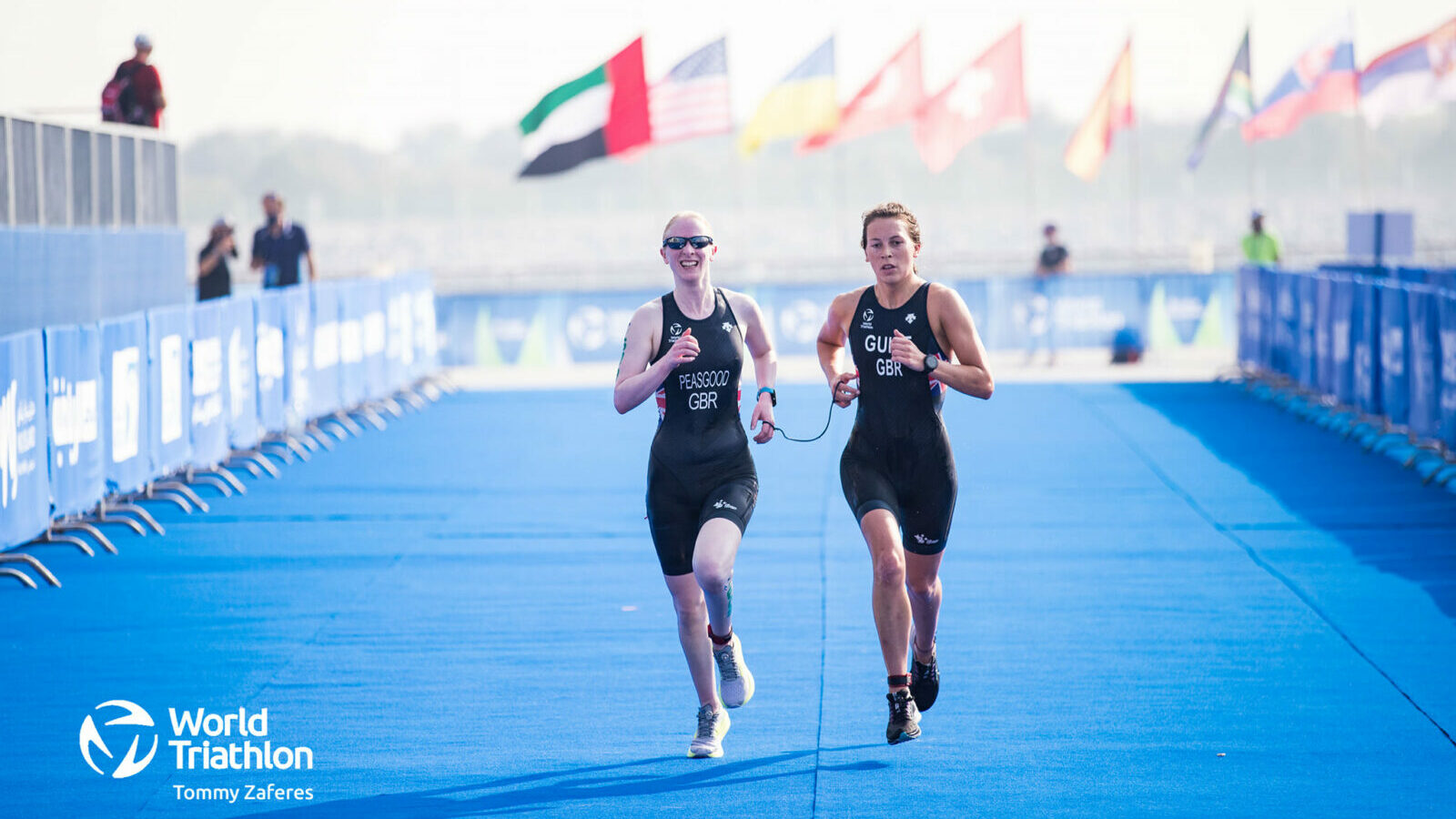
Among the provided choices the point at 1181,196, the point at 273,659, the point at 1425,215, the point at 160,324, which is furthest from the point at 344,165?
the point at 273,659

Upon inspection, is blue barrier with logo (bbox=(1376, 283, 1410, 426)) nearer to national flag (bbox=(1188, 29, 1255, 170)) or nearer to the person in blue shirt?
the person in blue shirt

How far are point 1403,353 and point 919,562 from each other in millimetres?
10116

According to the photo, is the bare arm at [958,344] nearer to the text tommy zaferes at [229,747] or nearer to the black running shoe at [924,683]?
the black running shoe at [924,683]

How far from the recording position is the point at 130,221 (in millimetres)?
18625

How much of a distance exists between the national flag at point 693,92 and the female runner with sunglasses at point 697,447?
19.2m

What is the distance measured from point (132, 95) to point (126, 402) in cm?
759

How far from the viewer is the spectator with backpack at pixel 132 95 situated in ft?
62.2

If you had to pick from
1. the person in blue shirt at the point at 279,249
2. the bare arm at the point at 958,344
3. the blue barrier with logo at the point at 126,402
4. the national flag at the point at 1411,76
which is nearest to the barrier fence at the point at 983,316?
the national flag at the point at 1411,76

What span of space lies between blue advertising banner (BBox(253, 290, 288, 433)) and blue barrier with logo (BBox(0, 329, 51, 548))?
5089 mm

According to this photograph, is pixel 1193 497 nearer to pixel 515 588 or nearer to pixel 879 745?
pixel 515 588

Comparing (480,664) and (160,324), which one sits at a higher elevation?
(160,324)

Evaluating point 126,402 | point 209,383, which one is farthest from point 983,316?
point 126,402

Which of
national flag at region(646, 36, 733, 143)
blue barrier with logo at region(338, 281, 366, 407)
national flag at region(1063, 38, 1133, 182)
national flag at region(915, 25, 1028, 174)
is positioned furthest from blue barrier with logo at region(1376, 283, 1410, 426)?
national flag at region(915, 25, 1028, 174)

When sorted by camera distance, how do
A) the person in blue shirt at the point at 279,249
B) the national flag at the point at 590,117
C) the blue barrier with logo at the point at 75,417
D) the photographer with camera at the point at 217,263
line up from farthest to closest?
the national flag at the point at 590,117, the person in blue shirt at the point at 279,249, the photographer with camera at the point at 217,263, the blue barrier with logo at the point at 75,417
